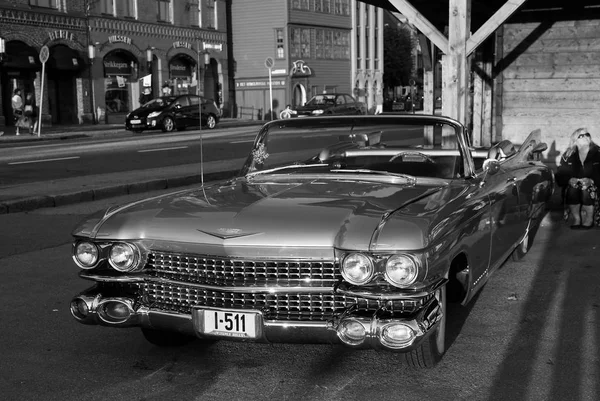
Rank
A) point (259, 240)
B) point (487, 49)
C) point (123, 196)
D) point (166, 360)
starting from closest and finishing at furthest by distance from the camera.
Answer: point (259, 240), point (166, 360), point (123, 196), point (487, 49)

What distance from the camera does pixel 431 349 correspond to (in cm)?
416

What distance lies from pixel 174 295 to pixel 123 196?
8810 millimetres

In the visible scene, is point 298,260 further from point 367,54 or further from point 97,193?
point 367,54

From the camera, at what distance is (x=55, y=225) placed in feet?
32.3

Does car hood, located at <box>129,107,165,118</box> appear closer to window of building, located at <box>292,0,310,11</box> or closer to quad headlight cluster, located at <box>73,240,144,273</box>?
window of building, located at <box>292,0,310,11</box>

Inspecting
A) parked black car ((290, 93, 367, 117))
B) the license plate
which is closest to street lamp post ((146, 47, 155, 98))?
parked black car ((290, 93, 367, 117))

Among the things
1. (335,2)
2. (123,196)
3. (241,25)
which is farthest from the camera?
Answer: (335,2)

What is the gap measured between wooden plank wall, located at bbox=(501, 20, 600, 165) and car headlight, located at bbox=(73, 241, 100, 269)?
10.8 meters

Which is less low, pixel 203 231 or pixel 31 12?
pixel 31 12

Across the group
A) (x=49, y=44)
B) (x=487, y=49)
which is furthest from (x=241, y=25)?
(x=487, y=49)

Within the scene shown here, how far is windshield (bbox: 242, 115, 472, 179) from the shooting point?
5.41 meters

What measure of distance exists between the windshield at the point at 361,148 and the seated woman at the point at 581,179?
336 centimetres

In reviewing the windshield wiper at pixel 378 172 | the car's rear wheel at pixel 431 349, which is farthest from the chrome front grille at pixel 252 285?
the windshield wiper at pixel 378 172

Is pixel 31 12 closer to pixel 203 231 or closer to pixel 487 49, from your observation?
pixel 487 49
